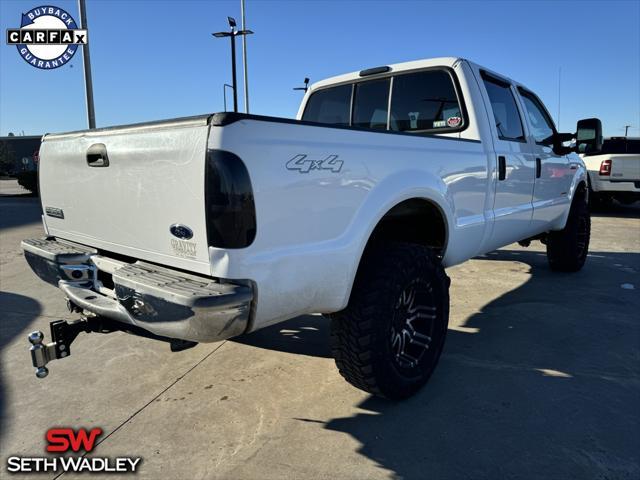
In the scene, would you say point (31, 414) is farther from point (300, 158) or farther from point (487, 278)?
point (487, 278)

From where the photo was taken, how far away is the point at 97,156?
227 centimetres

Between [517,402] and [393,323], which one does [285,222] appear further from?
[517,402]

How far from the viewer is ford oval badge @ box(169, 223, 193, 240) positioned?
1.81 metres

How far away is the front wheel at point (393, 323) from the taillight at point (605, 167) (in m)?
9.41

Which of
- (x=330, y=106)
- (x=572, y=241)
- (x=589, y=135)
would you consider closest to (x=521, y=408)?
(x=330, y=106)

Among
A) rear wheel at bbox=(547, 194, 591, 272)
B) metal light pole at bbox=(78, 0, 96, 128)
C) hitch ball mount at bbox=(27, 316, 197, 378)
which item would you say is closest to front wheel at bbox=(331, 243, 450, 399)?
hitch ball mount at bbox=(27, 316, 197, 378)

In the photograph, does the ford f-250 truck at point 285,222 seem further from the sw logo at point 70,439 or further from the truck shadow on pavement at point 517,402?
the sw logo at point 70,439

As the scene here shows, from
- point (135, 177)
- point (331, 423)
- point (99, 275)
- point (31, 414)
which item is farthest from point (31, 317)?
point (331, 423)

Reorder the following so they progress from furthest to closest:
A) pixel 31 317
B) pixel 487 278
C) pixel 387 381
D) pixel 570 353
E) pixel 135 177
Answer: pixel 487 278, pixel 31 317, pixel 570 353, pixel 387 381, pixel 135 177

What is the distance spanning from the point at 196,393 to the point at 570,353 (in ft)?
8.16

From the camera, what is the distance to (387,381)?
92.8 inches

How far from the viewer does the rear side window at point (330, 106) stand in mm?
4016

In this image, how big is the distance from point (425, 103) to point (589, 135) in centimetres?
189

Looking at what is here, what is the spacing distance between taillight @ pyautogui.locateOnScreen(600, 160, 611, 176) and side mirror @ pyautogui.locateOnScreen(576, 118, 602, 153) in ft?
21.9
